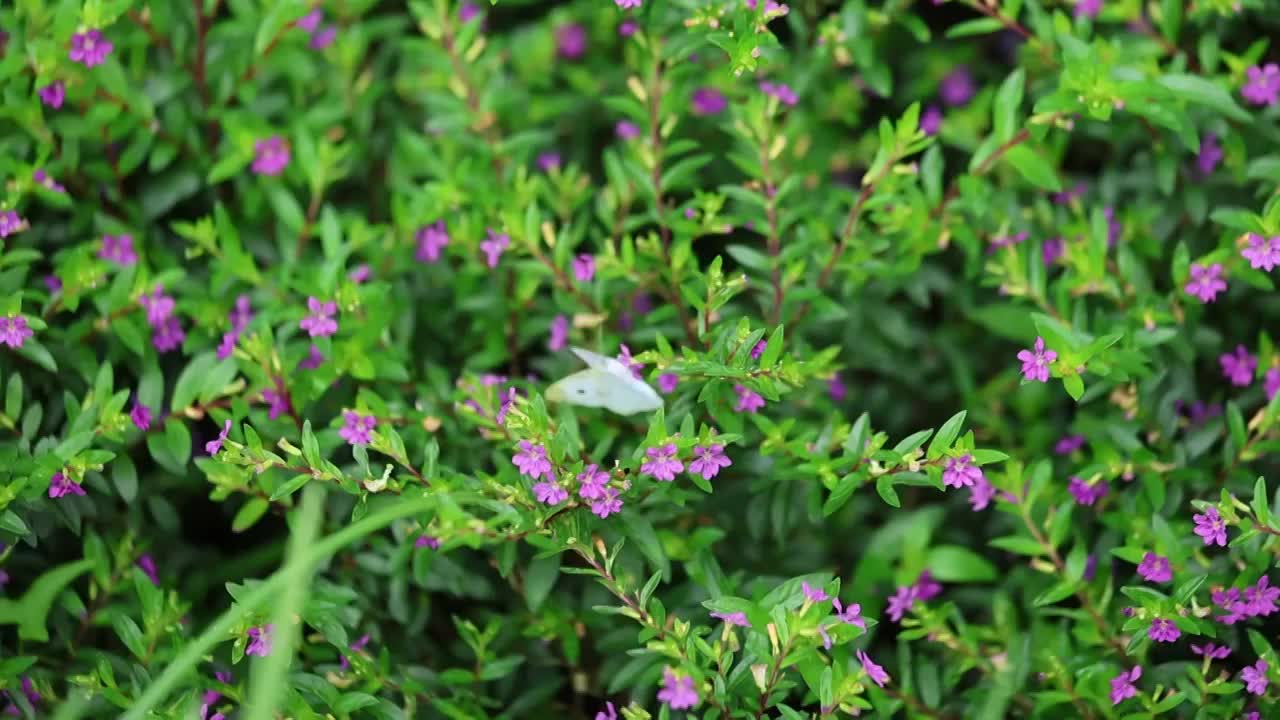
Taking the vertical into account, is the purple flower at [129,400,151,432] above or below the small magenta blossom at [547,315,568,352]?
above

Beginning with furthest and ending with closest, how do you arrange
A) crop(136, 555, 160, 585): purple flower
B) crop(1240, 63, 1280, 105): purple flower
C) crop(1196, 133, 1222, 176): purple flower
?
crop(1196, 133, 1222, 176): purple flower, crop(1240, 63, 1280, 105): purple flower, crop(136, 555, 160, 585): purple flower

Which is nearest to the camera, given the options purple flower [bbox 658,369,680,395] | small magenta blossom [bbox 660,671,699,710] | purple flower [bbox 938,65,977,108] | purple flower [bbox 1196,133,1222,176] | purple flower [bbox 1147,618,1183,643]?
small magenta blossom [bbox 660,671,699,710]

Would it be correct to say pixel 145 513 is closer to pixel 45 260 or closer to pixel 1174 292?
pixel 45 260

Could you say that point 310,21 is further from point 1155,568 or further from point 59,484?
point 1155,568

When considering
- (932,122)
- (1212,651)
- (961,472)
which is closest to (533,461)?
(961,472)

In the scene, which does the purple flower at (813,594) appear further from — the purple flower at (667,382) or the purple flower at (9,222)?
the purple flower at (9,222)

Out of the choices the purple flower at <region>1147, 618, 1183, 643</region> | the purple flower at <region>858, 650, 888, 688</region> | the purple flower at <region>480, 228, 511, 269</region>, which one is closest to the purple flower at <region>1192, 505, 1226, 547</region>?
the purple flower at <region>1147, 618, 1183, 643</region>

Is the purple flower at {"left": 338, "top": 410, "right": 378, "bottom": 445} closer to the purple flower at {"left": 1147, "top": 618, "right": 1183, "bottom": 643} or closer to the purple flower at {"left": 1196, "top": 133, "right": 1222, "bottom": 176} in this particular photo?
the purple flower at {"left": 1147, "top": 618, "right": 1183, "bottom": 643}

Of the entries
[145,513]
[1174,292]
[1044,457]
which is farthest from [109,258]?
[1174,292]
